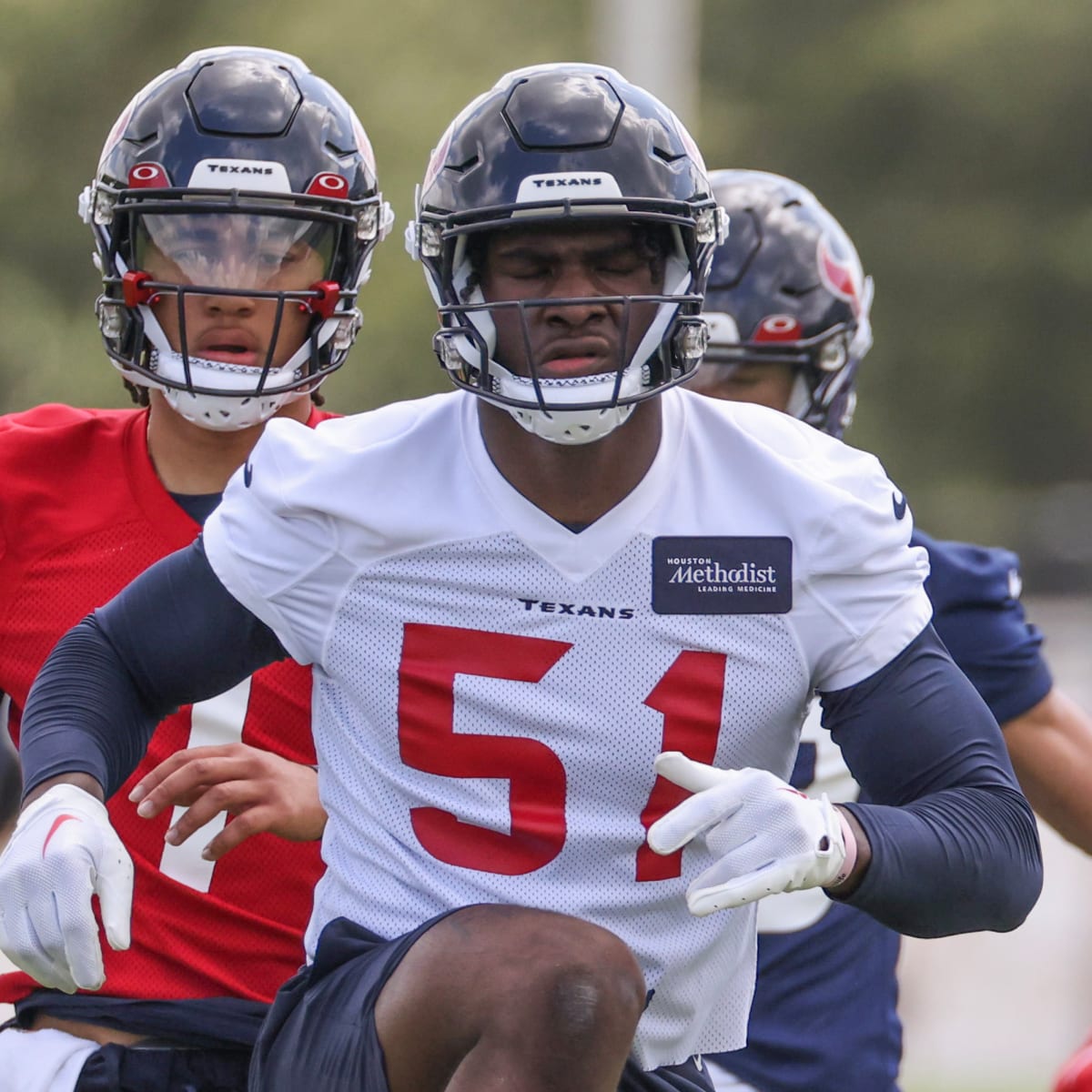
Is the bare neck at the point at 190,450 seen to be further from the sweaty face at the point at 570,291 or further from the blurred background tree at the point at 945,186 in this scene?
the blurred background tree at the point at 945,186

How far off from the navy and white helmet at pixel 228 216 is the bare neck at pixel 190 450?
0.25 feet

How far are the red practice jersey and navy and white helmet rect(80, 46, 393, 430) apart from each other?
197 mm

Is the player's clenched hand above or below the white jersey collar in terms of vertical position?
below

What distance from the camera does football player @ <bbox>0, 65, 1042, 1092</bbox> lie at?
110 inches

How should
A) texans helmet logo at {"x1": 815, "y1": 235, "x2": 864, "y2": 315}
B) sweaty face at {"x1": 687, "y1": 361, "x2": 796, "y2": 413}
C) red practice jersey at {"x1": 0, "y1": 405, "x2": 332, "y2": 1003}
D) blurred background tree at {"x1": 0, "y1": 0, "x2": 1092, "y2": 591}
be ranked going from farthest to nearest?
1. blurred background tree at {"x1": 0, "y1": 0, "x2": 1092, "y2": 591}
2. texans helmet logo at {"x1": 815, "y1": 235, "x2": 864, "y2": 315}
3. sweaty face at {"x1": 687, "y1": 361, "x2": 796, "y2": 413}
4. red practice jersey at {"x1": 0, "y1": 405, "x2": 332, "y2": 1003}

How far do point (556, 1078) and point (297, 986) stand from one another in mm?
563

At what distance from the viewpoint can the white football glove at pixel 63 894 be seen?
8.67 feet

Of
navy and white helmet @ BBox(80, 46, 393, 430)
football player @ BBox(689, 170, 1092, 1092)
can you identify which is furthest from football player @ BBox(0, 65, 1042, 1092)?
football player @ BBox(689, 170, 1092, 1092)

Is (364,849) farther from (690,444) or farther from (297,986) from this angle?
(690,444)

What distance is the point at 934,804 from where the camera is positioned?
2.69 meters

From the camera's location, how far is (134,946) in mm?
3375

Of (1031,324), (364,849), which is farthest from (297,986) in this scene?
(1031,324)

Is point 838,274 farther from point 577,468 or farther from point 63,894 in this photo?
point 63,894

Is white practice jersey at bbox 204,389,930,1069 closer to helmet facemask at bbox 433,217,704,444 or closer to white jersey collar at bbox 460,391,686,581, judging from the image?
white jersey collar at bbox 460,391,686,581
